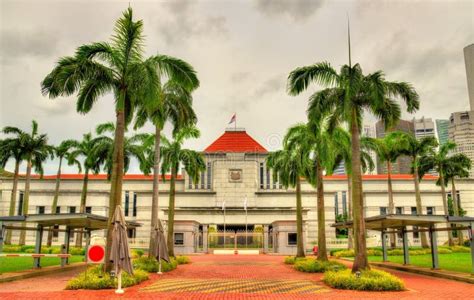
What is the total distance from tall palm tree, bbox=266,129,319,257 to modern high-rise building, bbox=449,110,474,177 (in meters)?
142

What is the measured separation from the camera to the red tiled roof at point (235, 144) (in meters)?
59.6

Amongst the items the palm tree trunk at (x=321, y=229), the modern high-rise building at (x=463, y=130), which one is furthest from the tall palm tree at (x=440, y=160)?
the modern high-rise building at (x=463, y=130)

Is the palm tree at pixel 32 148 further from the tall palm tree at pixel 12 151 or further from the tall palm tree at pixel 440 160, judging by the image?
the tall palm tree at pixel 440 160

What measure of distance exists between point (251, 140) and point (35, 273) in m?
44.9

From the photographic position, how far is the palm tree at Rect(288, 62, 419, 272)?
699 inches

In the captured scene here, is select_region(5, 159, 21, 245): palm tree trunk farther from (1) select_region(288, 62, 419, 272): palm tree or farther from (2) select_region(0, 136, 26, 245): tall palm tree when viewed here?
(1) select_region(288, 62, 419, 272): palm tree

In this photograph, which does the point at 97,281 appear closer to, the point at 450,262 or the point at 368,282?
the point at 368,282

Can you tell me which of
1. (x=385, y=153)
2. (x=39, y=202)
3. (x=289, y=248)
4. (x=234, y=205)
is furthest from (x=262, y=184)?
(x=39, y=202)

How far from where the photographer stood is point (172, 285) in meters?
16.3

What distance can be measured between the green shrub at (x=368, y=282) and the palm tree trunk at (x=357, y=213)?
2.14 feet

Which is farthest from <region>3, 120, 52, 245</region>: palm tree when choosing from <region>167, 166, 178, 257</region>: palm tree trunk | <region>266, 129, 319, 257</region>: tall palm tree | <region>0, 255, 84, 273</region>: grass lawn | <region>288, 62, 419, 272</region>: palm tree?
<region>288, 62, 419, 272</region>: palm tree

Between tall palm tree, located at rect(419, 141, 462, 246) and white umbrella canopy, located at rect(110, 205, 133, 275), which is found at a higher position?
tall palm tree, located at rect(419, 141, 462, 246)

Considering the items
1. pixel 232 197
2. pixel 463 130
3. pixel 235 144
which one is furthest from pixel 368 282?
pixel 463 130

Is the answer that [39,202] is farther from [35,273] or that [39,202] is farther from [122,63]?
[122,63]
